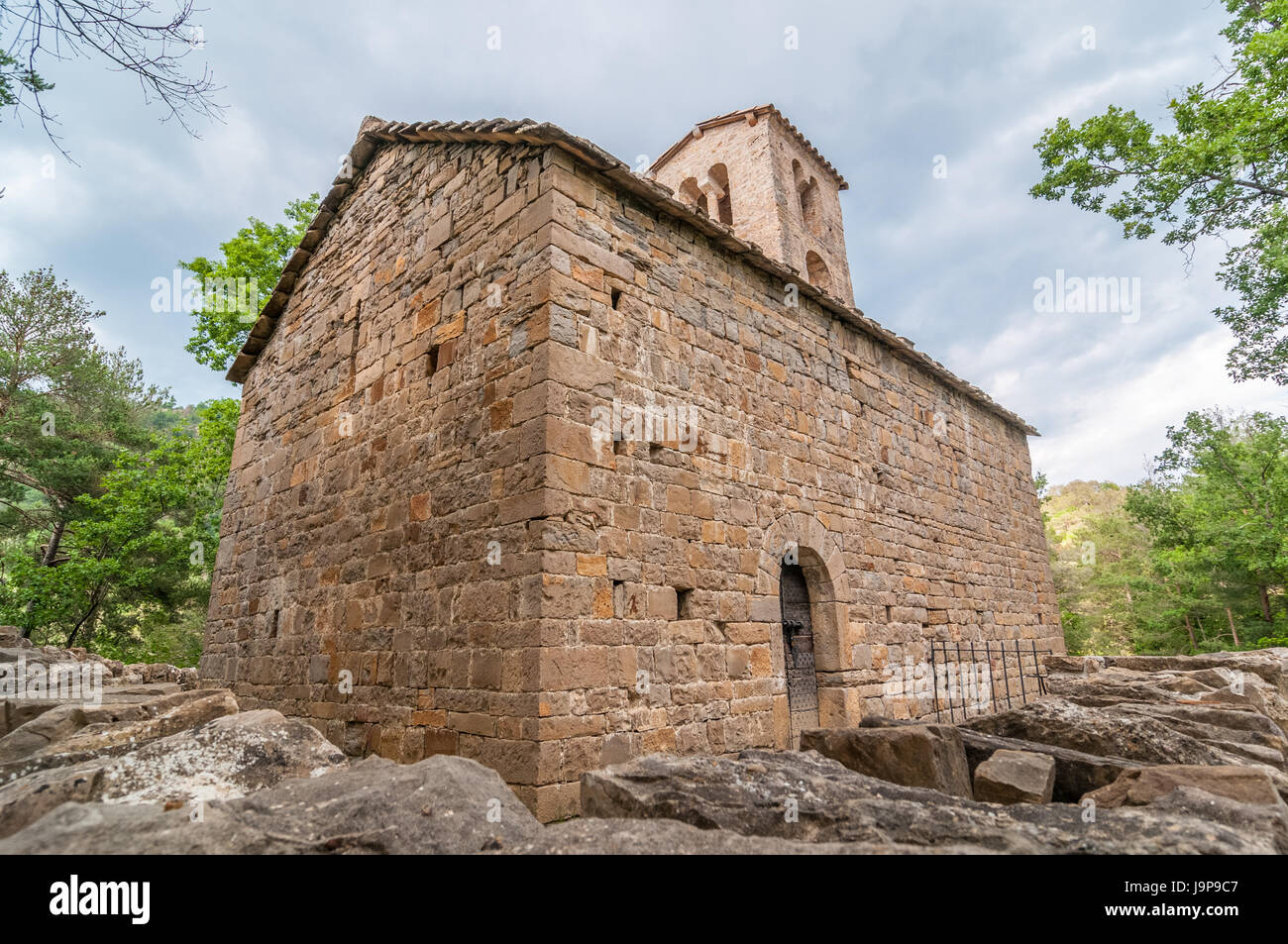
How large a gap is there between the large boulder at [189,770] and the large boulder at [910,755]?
2871mm

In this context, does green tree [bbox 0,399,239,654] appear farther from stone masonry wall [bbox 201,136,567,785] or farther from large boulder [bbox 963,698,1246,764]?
large boulder [bbox 963,698,1246,764]

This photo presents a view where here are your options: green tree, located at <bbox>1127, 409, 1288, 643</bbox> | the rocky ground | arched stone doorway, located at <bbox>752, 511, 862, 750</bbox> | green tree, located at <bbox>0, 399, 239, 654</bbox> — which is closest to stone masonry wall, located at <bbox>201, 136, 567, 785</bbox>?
the rocky ground

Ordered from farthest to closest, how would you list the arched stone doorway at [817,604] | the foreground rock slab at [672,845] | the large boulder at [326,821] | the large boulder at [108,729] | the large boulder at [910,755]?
the arched stone doorway at [817,604] < the large boulder at [910,755] < the large boulder at [108,729] < the foreground rock slab at [672,845] < the large boulder at [326,821]

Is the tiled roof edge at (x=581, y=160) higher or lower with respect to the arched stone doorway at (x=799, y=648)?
higher

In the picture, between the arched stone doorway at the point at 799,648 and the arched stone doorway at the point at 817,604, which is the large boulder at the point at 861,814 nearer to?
the arched stone doorway at the point at 817,604

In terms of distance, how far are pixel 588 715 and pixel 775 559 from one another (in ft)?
8.38

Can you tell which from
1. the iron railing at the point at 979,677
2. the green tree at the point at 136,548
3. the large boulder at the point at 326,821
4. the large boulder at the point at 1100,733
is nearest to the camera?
the large boulder at the point at 326,821

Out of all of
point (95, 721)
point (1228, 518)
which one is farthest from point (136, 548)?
point (1228, 518)

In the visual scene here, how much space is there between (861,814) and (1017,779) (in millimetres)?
1436

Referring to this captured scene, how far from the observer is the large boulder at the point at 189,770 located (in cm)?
221

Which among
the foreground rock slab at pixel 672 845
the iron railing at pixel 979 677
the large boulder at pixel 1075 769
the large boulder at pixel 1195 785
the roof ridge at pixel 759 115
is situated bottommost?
the iron railing at pixel 979 677

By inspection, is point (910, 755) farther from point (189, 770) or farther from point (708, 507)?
point (189, 770)

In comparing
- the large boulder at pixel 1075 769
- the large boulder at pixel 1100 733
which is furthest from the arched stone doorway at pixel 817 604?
the large boulder at pixel 1075 769
